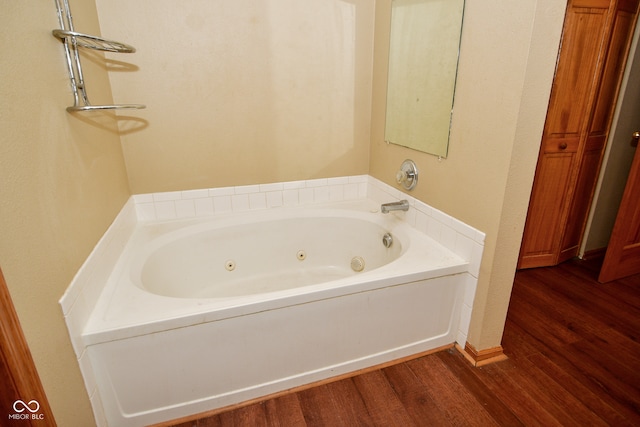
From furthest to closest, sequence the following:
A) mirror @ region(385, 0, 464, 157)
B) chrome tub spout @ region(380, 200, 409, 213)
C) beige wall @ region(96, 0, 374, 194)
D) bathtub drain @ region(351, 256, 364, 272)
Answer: bathtub drain @ region(351, 256, 364, 272) < chrome tub spout @ region(380, 200, 409, 213) < beige wall @ region(96, 0, 374, 194) < mirror @ region(385, 0, 464, 157)

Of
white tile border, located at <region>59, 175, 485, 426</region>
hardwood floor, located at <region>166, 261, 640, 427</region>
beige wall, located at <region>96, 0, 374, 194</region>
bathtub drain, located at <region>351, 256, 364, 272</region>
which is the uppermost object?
beige wall, located at <region>96, 0, 374, 194</region>

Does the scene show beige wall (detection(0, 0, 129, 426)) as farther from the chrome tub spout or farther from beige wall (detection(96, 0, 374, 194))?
the chrome tub spout

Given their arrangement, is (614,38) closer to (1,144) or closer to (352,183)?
(352,183)

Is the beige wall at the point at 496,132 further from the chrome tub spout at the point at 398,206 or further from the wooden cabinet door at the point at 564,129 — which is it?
the wooden cabinet door at the point at 564,129

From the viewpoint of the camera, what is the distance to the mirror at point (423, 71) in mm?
1552

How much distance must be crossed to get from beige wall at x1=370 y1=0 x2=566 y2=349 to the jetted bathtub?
0.19m

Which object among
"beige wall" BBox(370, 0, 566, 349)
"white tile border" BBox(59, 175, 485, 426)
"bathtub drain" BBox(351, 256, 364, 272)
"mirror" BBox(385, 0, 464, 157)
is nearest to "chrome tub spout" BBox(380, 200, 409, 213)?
"white tile border" BBox(59, 175, 485, 426)

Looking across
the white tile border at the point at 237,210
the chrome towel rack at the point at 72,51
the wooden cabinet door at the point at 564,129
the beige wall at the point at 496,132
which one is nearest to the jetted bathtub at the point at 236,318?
the white tile border at the point at 237,210

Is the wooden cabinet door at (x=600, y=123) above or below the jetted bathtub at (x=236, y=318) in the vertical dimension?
above

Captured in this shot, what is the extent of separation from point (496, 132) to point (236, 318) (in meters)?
1.26

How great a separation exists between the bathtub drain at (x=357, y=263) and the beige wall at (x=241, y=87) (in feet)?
2.10

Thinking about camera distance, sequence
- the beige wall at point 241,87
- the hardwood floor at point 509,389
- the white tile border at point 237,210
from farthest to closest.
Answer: the beige wall at point 241,87 < the hardwood floor at point 509,389 < the white tile border at point 237,210

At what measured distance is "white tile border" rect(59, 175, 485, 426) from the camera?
1.15m

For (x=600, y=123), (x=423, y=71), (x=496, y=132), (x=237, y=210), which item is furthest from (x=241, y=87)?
(x=600, y=123)
